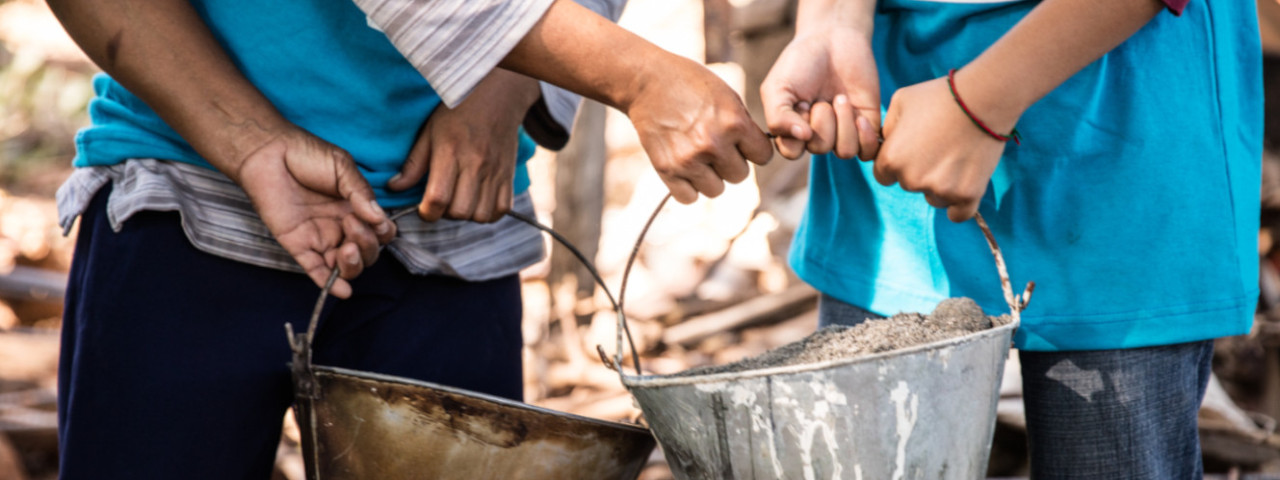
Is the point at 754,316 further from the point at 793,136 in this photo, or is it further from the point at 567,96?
the point at 793,136

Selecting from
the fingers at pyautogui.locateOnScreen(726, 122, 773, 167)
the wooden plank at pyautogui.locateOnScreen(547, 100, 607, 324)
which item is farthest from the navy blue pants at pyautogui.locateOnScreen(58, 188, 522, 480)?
the wooden plank at pyautogui.locateOnScreen(547, 100, 607, 324)

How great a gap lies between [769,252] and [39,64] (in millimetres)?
6909

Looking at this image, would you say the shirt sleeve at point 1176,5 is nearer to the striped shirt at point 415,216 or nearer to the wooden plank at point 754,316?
the striped shirt at point 415,216

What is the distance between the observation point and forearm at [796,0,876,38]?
1.25m

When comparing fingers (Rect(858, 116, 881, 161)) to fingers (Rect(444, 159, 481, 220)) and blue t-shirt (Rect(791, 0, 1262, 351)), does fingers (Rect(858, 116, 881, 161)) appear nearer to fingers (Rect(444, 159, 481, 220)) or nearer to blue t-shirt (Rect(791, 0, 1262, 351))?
blue t-shirt (Rect(791, 0, 1262, 351))

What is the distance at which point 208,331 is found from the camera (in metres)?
1.20

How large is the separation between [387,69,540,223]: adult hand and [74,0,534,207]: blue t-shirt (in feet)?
0.12

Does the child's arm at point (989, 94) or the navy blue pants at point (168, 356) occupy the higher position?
the child's arm at point (989, 94)

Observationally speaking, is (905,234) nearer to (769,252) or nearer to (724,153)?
(724,153)

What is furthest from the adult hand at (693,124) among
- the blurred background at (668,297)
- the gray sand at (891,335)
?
the blurred background at (668,297)

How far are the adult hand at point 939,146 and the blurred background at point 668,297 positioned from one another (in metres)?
1.32

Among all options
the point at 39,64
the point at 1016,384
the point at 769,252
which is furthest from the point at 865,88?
the point at 39,64

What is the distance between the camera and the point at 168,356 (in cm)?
117

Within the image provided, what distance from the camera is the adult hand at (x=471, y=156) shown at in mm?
1298
